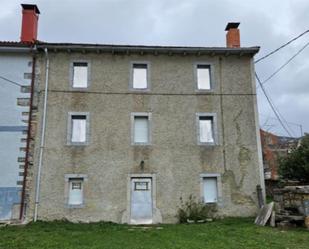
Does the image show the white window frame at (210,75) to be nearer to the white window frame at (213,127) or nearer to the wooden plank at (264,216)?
the white window frame at (213,127)

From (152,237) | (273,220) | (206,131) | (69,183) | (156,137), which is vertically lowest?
(152,237)

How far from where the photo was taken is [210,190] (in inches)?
611

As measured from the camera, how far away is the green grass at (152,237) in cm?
951

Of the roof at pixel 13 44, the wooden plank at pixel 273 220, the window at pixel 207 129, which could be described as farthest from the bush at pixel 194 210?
the roof at pixel 13 44

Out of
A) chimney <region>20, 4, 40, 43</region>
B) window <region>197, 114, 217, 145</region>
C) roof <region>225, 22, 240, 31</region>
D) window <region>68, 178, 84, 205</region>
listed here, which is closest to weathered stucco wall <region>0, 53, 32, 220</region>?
chimney <region>20, 4, 40, 43</region>

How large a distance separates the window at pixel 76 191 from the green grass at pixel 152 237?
4.61 feet

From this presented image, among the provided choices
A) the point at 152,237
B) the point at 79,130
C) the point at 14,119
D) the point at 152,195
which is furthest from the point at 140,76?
the point at 152,237

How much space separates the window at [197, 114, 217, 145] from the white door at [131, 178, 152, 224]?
10.2 ft

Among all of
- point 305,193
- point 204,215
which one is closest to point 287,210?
point 305,193

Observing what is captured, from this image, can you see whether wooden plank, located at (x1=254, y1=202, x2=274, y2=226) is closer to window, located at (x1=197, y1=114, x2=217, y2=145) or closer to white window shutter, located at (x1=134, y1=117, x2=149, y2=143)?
window, located at (x1=197, y1=114, x2=217, y2=145)

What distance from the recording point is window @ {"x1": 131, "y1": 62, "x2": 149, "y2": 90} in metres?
16.4

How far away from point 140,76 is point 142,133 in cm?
273

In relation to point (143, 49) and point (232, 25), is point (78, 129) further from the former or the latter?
point (232, 25)

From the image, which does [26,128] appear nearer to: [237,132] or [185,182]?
[185,182]
